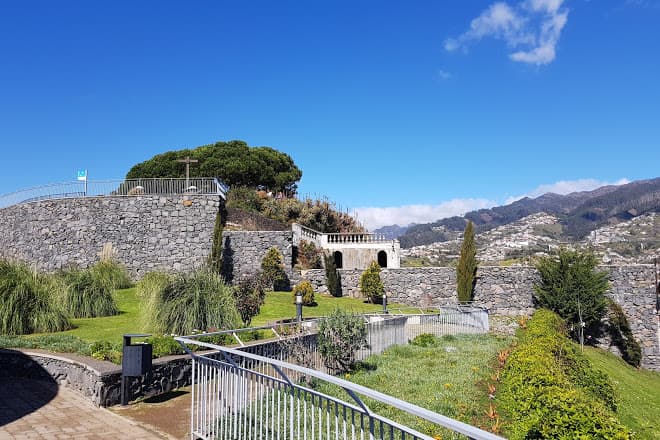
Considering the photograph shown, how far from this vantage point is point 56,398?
674cm

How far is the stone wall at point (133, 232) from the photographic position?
2344 centimetres

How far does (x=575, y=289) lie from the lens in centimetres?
2070

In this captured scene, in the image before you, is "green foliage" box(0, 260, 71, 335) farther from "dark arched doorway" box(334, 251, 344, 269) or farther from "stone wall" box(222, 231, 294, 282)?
"dark arched doorway" box(334, 251, 344, 269)

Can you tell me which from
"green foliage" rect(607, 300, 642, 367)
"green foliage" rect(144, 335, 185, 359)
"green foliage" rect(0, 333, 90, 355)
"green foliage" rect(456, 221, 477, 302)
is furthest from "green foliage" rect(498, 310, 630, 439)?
"green foliage" rect(456, 221, 477, 302)

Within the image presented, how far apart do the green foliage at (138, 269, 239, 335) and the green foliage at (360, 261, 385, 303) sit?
533 inches

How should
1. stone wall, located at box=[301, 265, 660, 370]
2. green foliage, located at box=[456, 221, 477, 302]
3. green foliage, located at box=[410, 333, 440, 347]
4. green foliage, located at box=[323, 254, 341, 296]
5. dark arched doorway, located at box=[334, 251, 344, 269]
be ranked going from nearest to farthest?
green foliage, located at box=[410, 333, 440, 347] → stone wall, located at box=[301, 265, 660, 370] → green foliage, located at box=[456, 221, 477, 302] → green foliage, located at box=[323, 254, 341, 296] → dark arched doorway, located at box=[334, 251, 344, 269]

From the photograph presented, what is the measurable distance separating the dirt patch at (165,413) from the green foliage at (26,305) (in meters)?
5.51

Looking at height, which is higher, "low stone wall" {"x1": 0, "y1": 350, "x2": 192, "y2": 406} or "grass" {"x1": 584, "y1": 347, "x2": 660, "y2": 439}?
"low stone wall" {"x1": 0, "y1": 350, "x2": 192, "y2": 406}

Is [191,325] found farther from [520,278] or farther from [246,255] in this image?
[520,278]

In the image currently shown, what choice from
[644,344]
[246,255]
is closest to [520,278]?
[644,344]

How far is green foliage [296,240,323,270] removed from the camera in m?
25.5

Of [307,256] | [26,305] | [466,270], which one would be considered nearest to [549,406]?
[26,305]

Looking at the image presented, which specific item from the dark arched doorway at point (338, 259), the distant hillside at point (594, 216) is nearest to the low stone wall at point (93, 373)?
the dark arched doorway at point (338, 259)

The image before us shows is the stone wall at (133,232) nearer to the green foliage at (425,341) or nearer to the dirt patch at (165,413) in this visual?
the green foliage at (425,341)
